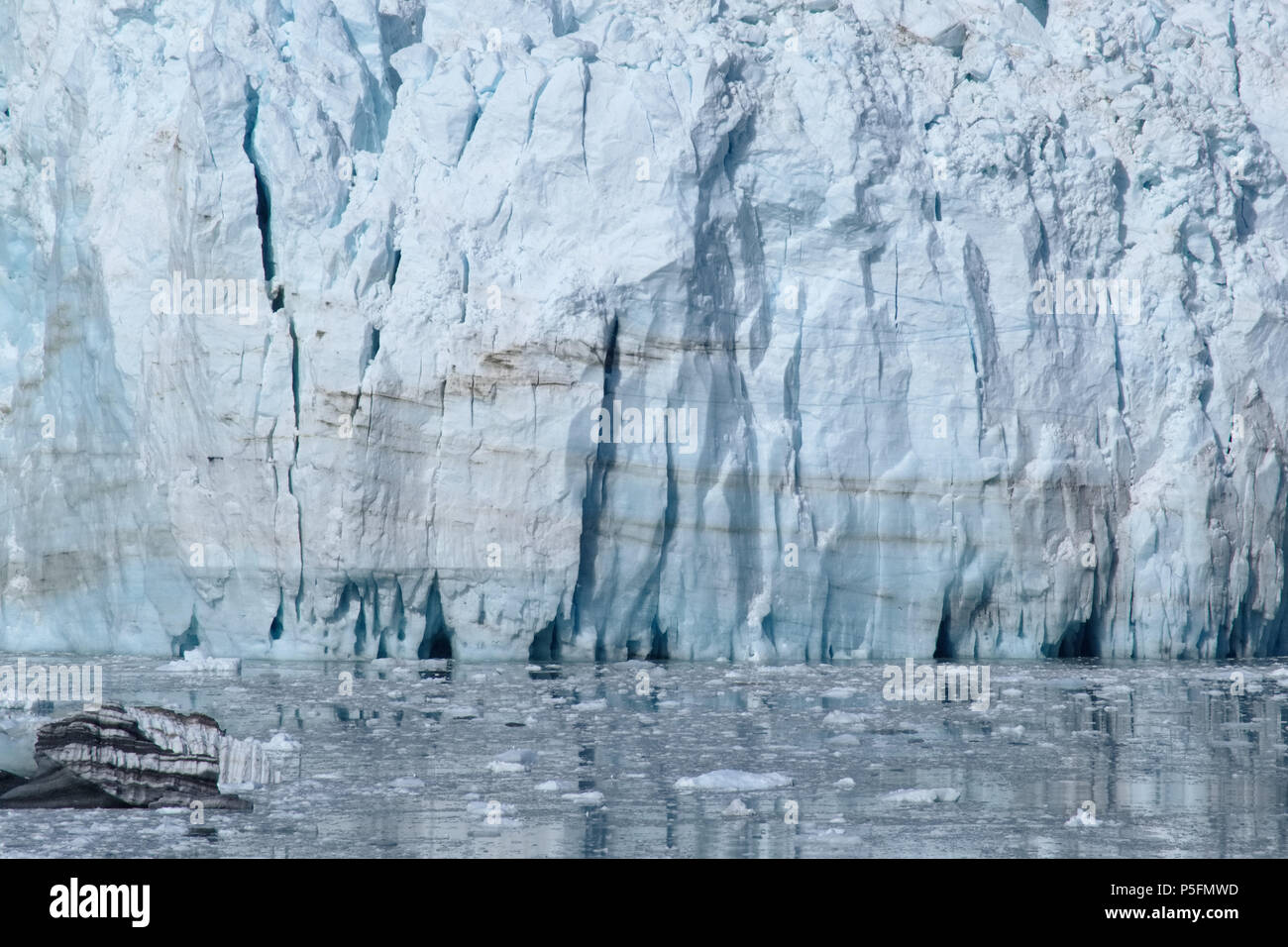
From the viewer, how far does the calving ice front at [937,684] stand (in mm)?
9945

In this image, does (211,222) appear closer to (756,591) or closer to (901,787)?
(756,591)

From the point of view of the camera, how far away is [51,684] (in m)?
10.3

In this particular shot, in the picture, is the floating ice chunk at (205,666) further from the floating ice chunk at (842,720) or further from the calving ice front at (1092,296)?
the calving ice front at (1092,296)

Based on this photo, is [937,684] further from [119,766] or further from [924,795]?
[119,766]

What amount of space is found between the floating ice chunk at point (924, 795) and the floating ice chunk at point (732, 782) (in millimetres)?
524

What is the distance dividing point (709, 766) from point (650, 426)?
5.20 meters

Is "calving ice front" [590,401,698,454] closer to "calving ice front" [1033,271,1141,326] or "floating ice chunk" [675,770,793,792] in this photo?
"calving ice front" [1033,271,1141,326]

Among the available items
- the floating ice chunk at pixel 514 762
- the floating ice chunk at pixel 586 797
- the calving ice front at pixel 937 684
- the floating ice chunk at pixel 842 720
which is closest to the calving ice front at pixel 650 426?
the calving ice front at pixel 937 684

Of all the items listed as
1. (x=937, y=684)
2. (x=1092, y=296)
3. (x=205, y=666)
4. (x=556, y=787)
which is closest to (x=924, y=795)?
(x=556, y=787)

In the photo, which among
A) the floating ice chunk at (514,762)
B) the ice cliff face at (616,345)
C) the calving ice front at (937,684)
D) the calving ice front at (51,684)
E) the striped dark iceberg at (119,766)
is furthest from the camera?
the ice cliff face at (616,345)

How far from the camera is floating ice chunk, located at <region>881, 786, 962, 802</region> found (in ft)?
21.1

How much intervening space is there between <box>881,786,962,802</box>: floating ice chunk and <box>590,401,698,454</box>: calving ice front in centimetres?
587

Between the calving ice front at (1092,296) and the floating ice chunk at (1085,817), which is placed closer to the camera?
the floating ice chunk at (1085,817)

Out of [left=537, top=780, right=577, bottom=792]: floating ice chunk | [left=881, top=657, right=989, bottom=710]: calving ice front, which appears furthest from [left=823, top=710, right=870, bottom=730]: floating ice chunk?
[left=537, top=780, right=577, bottom=792]: floating ice chunk
